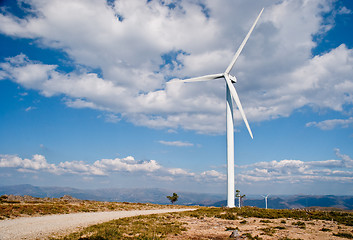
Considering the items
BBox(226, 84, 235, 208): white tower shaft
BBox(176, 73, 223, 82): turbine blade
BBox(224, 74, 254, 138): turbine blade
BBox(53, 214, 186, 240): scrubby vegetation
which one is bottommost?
BBox(53, 214, 186, 240): scrubby vegetation

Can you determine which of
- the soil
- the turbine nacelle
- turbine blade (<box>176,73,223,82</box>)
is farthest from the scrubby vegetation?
turbine blade (<box>176,73,223,82</box>)

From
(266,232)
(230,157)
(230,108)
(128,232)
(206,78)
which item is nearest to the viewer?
(128,232)

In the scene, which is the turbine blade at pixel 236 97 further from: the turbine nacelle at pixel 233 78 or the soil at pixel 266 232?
the soil at pixel 266 232

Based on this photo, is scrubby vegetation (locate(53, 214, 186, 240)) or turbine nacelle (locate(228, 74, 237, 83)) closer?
scrubby vegetation (locate(53, 214, 186, 240))

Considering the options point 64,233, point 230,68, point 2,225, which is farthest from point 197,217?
point 230,68

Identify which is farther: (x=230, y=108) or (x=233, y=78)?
(x=233, y=78)

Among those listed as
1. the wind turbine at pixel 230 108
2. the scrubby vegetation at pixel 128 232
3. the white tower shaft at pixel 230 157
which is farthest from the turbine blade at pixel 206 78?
the scrubby vegetation at pixel 128 232

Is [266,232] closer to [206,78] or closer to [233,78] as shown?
[233,78]

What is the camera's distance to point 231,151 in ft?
178

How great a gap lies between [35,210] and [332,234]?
144 feet

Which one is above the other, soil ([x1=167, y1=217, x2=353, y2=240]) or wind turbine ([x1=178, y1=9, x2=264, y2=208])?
wind turbine ([x1=178, y1=9, x2=264, y2=208])

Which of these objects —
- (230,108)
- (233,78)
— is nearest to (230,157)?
(230,108)

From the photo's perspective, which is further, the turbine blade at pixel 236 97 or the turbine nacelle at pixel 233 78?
the turbine nacelle at pixel 233 78

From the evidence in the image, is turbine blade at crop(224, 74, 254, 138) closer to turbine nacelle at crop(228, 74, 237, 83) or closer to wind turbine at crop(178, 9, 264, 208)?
wind turbine at crop(178, 9, 264, 208)
